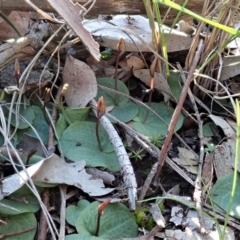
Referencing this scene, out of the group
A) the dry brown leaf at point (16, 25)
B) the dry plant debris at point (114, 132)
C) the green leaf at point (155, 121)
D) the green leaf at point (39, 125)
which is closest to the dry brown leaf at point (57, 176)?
the dry plant debris at point (114, 132)

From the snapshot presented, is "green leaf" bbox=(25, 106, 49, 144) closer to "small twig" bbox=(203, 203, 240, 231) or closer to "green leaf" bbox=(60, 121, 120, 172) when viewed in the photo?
"green leaf" bbox=(60, 121, 120, 172)

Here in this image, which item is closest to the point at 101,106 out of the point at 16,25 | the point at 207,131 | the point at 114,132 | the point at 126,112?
the point at 114,132

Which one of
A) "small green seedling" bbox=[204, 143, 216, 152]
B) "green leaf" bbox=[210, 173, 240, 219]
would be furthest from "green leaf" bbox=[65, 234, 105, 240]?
"small green seedling" bbox=[204, 143, 216, 152]

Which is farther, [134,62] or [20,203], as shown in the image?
[134,62]

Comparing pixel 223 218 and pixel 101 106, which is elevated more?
pixel 101 106

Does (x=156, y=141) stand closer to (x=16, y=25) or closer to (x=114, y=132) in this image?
(x=114, y=132)

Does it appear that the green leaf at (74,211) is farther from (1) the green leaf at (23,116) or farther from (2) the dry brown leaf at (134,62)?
(2) the dry brown leaf at (134,62)
